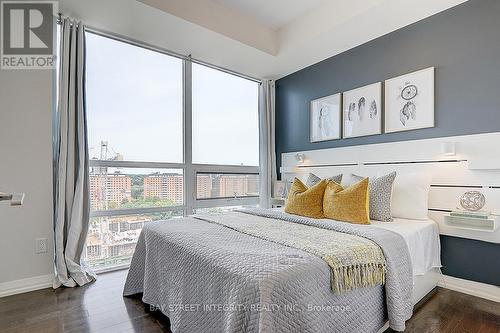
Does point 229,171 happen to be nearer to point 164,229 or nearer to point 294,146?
point 294,146

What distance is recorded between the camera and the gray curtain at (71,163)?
2500mm

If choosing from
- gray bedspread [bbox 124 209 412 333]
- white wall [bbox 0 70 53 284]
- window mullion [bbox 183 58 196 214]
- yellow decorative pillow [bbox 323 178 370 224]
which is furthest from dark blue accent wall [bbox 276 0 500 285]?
white wall [bbox 0 70 53 284]

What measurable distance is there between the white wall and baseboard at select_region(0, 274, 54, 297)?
4 cm

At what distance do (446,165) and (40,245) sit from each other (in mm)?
3879

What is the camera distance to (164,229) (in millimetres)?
1939

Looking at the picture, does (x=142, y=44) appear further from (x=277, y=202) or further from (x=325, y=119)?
(x=277, y=202)

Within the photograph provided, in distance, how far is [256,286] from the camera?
105 centimetres

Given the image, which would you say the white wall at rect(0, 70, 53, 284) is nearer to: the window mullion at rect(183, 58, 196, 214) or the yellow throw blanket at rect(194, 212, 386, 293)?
the window mullion at rect(183, 58, 196, 214)

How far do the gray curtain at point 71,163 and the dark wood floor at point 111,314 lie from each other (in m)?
0.30

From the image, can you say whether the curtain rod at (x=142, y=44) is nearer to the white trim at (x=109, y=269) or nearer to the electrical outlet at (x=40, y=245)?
the electrical outlet at (x=40, y=245)

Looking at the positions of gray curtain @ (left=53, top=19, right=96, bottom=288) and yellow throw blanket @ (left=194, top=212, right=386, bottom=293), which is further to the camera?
gray curtain @ (left=53, top=19, right=96, bottom=288)

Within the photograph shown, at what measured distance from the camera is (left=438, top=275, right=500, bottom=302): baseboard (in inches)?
85.7

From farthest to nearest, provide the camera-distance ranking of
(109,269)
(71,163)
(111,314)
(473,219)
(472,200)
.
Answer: (109,269) → (71,163) → (472,200) → (473,219) → (111,314)

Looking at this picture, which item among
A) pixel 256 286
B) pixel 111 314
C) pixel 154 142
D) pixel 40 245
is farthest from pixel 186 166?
pixel 256 286
